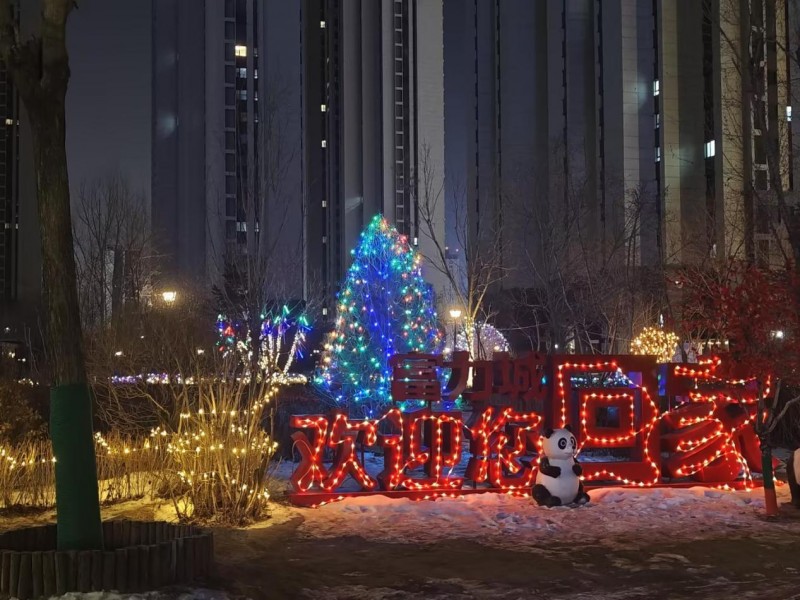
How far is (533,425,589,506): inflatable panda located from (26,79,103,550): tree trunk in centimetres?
625

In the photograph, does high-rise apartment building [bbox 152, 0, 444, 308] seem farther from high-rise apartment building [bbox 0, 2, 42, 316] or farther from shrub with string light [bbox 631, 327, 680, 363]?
shrub with string light [bbox 631, 327, 680, 363]

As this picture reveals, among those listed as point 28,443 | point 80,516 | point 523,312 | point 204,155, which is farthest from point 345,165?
point 80,516

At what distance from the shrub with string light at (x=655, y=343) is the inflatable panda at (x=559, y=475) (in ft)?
42.8

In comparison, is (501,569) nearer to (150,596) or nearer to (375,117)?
(150,596)

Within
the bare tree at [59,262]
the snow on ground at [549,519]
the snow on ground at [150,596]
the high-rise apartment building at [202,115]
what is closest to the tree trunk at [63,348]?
the bare tree at [59,262]

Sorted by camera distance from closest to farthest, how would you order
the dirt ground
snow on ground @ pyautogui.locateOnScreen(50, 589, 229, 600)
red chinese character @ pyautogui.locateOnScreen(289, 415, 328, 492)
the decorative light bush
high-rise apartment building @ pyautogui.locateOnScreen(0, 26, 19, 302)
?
snow on ground @ pyautogui.locateOnScreen(50, 589, 229, 600) → the dirt ground → the decorative light bush → red chinese character @ pyautogui.locateOnScreen(289, 415, 328, 492) → high-rise apartment building @ pyautogui.locateOnScreen(0, 26, 19, 302)

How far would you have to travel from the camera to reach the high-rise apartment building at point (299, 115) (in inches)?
2470

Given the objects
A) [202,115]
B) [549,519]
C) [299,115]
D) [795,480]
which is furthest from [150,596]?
[299,115]

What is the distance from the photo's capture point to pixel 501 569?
839cm

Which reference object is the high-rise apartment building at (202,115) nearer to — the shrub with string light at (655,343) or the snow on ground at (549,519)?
the shrub with string light at (655,343)

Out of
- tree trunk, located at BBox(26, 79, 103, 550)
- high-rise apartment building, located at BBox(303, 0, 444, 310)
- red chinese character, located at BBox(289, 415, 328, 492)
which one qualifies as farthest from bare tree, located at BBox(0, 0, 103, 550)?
high-rise apartment building, located at BBox(303, 0, 444, 310)

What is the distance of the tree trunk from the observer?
708 centimetres

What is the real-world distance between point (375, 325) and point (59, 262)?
10794 mm

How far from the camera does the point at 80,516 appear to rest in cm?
705
